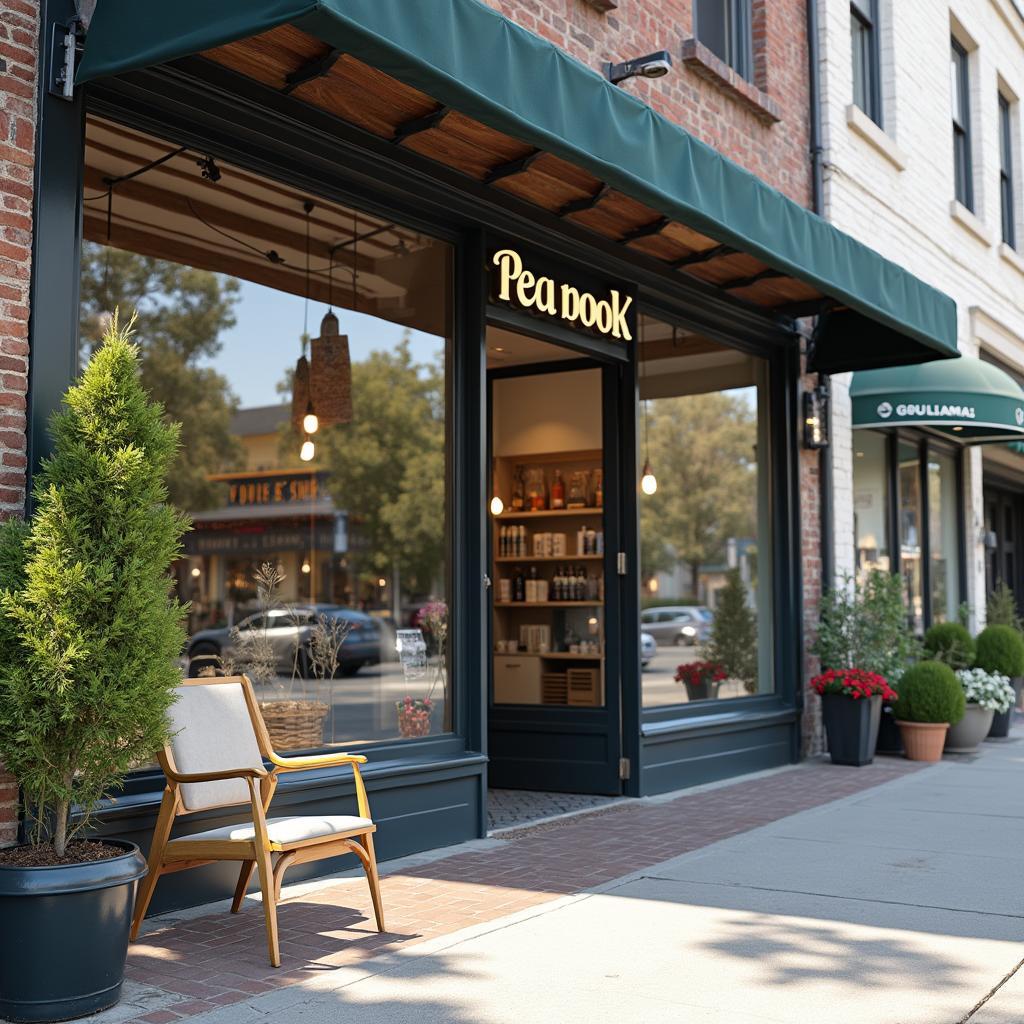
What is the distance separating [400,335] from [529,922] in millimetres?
3801

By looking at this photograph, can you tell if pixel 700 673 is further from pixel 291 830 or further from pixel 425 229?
pixel 291 830

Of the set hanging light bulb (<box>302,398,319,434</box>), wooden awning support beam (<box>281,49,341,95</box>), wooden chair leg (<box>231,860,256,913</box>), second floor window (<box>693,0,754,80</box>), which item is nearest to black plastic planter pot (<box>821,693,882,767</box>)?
hanging light bulb (<box>302,398,319,434</box>)

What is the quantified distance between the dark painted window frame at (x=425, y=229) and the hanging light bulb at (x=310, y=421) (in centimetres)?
329

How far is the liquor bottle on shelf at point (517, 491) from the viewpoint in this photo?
31.0ft

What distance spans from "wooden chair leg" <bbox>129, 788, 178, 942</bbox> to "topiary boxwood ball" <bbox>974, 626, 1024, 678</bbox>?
9364 mm

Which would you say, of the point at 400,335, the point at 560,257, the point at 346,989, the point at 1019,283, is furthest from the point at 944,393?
the point at 346,989

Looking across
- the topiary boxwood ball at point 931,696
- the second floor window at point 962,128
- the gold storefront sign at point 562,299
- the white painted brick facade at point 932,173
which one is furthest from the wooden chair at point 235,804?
the second floor window at point 962,128

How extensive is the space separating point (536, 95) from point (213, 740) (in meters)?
3.04

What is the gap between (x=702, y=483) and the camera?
9.64 metres

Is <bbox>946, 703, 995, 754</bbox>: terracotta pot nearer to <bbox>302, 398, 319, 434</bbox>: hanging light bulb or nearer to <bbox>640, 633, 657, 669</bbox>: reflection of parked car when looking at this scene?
<bbox>640, 633, 657, 669</bbox>: reflection of parked car

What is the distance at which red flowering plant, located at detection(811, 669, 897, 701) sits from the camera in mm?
9547

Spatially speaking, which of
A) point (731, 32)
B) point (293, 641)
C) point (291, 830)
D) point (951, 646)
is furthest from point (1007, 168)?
point (291, 830)

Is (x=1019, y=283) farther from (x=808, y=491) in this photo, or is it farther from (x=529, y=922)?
(x=529, y=922)

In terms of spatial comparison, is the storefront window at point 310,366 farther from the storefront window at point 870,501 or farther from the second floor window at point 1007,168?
the second floor window at point 1007,168
